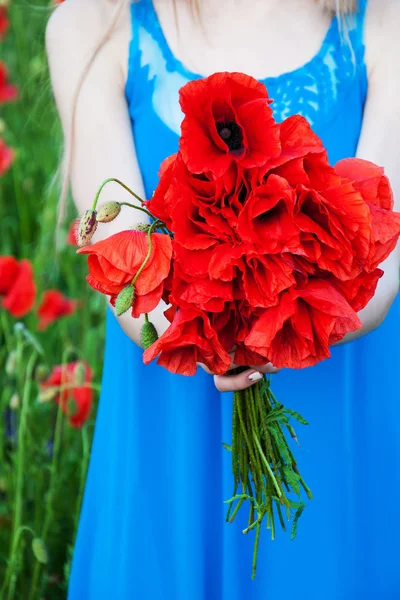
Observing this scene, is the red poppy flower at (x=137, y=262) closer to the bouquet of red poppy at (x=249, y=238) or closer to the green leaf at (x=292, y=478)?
the bouquet of red poppy at (x=249, y=238)

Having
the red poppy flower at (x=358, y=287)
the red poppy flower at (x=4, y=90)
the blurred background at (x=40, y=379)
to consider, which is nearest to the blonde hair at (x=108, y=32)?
the blurred background at (x=40, y=379)

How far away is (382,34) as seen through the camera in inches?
35.8

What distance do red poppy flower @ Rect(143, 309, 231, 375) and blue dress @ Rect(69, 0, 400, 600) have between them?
1.08ft

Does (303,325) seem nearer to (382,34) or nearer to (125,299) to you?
(125,299)

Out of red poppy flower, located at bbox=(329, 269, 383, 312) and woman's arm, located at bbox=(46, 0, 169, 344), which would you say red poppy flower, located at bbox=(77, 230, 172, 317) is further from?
woman's arm, located at bbox=(46, 0, 169, 344)

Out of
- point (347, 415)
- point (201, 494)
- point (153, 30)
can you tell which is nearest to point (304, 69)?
point (153, 30)

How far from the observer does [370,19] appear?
92 centimetres

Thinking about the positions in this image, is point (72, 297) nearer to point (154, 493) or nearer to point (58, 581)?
point (58, 581)

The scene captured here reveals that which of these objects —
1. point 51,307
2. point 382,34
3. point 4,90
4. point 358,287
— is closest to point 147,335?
point 358,287

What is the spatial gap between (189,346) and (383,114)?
1.29 ft

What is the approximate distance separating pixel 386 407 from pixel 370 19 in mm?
455

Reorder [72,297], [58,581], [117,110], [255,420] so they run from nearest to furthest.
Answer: [255,420] < [117,110] < [58,581] < [72,297]

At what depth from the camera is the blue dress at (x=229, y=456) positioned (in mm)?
930

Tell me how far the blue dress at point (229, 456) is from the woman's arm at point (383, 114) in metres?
0.02
